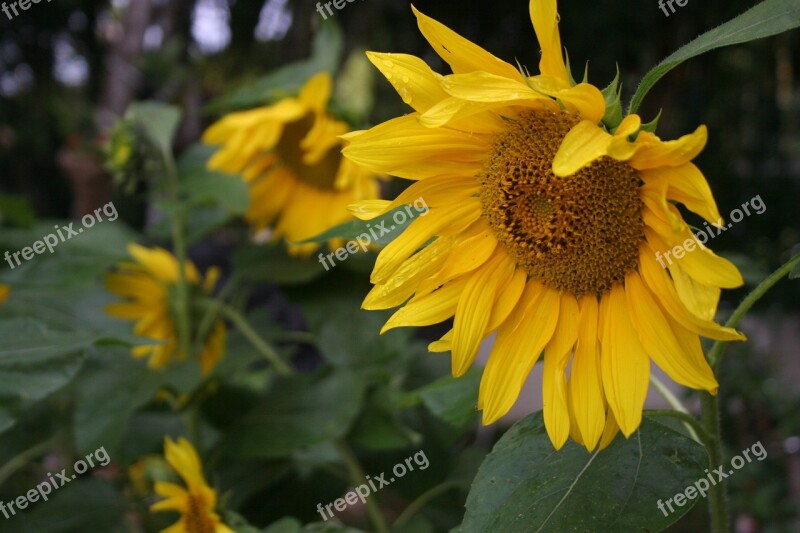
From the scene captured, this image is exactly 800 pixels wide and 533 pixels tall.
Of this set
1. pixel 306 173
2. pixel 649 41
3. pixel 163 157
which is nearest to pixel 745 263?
pixel 306 173

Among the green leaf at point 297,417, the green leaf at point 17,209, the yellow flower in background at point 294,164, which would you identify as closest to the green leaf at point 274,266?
the yellow flower in background at point 294,164

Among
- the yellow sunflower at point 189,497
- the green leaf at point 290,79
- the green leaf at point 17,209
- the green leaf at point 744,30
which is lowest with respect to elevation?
the yellow sunflower at point 189,497

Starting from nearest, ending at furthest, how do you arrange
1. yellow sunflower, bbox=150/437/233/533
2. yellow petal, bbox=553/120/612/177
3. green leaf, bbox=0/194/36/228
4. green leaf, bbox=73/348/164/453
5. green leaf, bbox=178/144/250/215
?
yellow petal, bbox=553/120/612/177 < yellow sunflower, bbox=150/437/233/533 < green leaf, bbox=73/348/164/453 < green leaf, bbox=178/144/250/215 < green leaf, bbox=0/194/36/228

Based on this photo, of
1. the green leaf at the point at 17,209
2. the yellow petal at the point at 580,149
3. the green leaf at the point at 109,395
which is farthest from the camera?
the green leaf at the point at 17,209

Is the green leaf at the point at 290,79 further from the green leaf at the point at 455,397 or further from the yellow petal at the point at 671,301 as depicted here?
the yellow petal at the point at 671,301

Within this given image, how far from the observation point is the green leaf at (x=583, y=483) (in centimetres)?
39

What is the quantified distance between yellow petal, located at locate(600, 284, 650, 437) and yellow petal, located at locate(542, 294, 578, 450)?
0.02m

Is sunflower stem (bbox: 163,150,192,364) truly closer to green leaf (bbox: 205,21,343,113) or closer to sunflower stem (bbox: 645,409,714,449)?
green leaf (bbox: 205,21,343,113)

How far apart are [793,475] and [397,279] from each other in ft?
4.29

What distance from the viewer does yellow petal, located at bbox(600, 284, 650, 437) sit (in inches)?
15.2

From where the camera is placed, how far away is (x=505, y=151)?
1.46 feet

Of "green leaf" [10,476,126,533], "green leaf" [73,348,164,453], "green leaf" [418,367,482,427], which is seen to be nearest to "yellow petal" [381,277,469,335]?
"green leaf" [418,367,482,427]

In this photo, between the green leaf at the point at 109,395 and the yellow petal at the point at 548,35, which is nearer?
the yellow petal at the point at 548,35

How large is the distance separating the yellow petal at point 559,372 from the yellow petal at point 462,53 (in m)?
0.13
